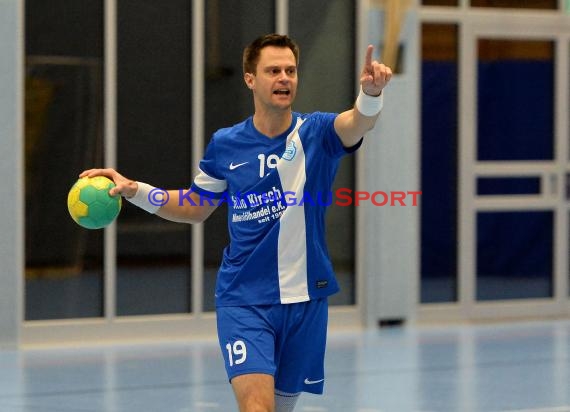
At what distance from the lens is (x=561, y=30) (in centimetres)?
1310

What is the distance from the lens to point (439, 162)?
12742mm

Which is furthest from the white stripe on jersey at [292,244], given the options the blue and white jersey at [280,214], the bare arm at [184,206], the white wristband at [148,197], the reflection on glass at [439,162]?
the reflection on glass at [439,162]

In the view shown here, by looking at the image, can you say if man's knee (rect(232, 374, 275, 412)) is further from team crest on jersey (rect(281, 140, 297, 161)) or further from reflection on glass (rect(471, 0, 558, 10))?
reflection on glass (rect(471, 0, 558, 10))

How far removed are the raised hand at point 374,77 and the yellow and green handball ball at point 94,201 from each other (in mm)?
1295

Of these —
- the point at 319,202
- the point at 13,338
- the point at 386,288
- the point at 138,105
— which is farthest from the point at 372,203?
the point at 319,202

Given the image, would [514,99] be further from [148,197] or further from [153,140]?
[148,197]

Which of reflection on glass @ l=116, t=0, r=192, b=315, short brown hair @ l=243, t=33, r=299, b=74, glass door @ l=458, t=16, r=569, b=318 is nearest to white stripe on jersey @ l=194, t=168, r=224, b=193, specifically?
short brown hair @ l=243, t=33, r=299, b=74

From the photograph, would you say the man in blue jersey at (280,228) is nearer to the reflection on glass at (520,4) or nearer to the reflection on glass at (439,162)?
the reflection on glass at (439,162)

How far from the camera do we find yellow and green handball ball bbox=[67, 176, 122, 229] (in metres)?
5.61

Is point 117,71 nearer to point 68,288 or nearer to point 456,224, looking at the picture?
point 68,288

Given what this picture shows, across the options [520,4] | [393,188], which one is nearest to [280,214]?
[393,188]

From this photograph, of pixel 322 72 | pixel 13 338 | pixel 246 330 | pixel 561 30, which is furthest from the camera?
pixel 561 30

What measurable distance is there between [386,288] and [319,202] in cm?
703

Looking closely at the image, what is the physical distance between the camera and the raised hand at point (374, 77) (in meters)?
5.06
